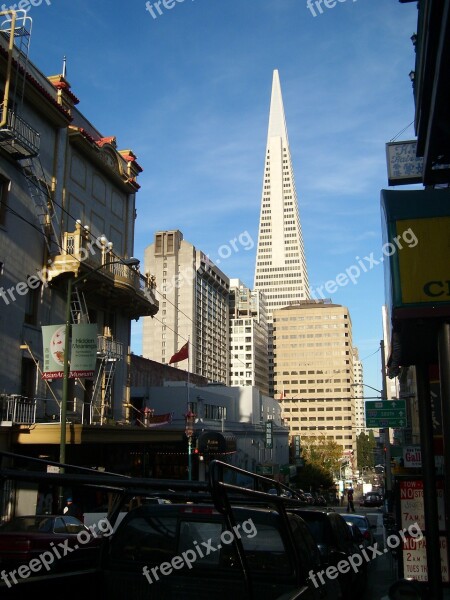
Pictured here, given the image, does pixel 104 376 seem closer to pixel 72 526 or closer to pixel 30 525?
pixel 72 526

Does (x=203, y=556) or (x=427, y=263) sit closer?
(x=203, y=556)

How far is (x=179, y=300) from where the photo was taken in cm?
15425

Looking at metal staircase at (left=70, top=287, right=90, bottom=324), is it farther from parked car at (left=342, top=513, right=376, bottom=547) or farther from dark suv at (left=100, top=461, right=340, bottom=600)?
dark suv at (left=100, top=461, right=340, bottom=600)

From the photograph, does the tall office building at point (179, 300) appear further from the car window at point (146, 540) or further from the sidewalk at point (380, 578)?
the car window at point (146, 540)

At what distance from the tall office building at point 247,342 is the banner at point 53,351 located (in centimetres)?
15951

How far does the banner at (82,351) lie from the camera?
22.3 m

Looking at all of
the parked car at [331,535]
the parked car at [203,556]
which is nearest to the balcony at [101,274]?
the parked car at [331,535]

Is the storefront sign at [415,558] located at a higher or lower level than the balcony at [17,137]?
lower

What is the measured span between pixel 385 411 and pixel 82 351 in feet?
37.3

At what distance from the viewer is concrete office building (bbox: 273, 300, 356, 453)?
6486 inches

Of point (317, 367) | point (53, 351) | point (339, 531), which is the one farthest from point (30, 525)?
point (317, 367)

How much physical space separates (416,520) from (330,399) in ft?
525

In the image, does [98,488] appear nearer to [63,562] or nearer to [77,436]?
[63,562]

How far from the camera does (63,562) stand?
21.2ft
